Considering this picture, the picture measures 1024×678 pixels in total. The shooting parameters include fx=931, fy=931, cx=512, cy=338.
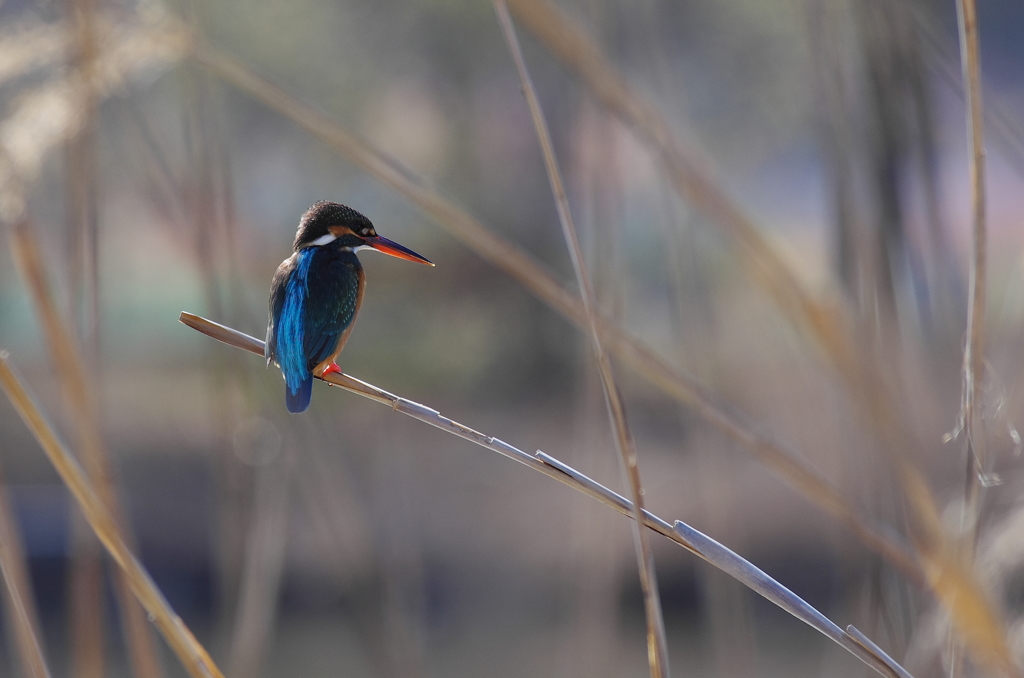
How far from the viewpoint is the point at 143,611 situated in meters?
2.06

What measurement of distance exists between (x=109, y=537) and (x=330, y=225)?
2.33ft

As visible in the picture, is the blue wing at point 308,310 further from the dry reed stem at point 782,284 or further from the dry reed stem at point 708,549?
the dry reed stem at point 782,284

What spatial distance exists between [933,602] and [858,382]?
2.48ft

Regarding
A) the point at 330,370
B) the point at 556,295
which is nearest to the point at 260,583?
the point at 330,370

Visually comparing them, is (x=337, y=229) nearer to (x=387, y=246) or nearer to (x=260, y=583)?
(x=387, y=246)

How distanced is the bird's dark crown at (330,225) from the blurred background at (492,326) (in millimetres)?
162

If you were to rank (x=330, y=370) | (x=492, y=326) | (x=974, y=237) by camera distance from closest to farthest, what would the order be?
(x=974, y=237) < (x=330, y=370) < (x=492, y=326)

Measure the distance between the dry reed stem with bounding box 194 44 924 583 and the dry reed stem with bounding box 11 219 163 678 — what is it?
18.8 inches

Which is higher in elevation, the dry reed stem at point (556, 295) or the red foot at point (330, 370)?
the dry reed stem at point (556, 295)

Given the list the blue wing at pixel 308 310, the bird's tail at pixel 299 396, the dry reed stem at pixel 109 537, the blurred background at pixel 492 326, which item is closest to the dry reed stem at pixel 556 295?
the blurred background at pixel 492 326

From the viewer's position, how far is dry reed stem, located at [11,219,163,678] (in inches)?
66.0

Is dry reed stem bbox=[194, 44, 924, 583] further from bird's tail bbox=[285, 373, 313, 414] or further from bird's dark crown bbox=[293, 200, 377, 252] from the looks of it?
bird's tail bbox=[285, 373, 313, 414]

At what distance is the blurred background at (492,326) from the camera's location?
1964 millimetres

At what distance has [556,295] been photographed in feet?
5.36
